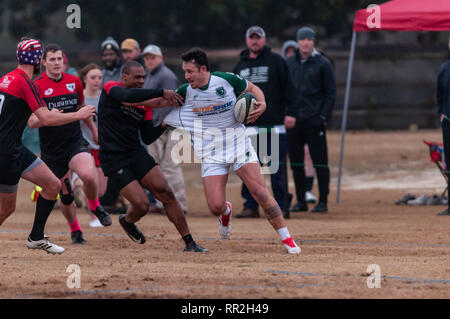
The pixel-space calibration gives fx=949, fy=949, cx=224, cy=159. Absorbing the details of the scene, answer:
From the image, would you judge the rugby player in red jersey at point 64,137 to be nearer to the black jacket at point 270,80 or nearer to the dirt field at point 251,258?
the dirt field at point 251,258

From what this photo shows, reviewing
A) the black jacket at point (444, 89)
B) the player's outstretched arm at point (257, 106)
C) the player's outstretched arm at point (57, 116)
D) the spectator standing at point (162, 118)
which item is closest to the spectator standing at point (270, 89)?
the spectator standing at point (162, 118)

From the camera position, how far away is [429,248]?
32.8ft

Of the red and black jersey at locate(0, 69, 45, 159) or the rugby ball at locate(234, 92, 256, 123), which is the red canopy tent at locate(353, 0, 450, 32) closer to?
the rugby ball at locate(234, 92, 256, 123)

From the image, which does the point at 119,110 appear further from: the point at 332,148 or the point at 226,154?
the point at 332,148

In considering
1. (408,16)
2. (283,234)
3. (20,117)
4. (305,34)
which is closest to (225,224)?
(283,234)

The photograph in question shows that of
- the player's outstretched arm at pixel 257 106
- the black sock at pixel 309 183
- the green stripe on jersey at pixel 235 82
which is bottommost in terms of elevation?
the black sock at pixel 309 183

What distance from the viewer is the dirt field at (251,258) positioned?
7652 mm

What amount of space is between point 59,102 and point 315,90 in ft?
14.8

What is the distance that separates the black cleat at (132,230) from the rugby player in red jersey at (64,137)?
35.4 inches

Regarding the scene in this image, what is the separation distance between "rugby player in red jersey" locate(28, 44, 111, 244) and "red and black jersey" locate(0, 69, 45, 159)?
60.8 inches

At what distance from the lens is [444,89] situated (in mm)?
13273

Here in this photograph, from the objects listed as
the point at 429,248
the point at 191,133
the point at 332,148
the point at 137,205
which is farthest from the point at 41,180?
the point at 332,148

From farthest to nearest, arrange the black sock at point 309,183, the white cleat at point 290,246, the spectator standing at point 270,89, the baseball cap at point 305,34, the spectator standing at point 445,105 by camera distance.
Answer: the black sock at point 309,183 < the baseball cap at point 305,34 < the spectator standing at point 270,89 < the spectator standing at point 445,105 < the white cleat at point 290,246

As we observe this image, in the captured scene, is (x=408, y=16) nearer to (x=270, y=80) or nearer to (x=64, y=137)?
(x=270, y=80)
